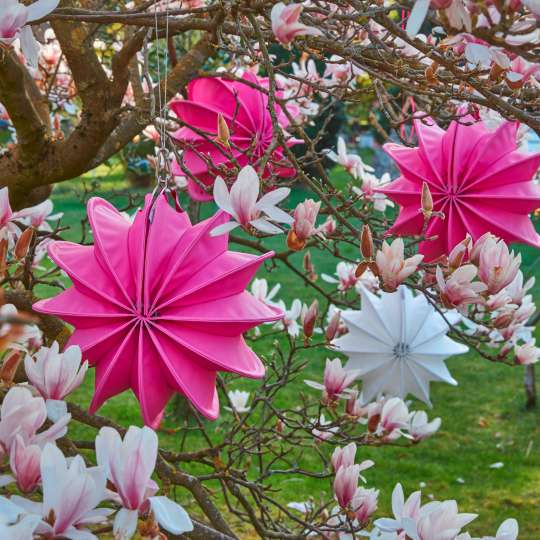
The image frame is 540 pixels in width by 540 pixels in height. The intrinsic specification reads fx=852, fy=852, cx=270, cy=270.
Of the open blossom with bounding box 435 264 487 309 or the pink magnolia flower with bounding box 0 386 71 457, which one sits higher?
the open blossom with bounding box 435 264 487 309

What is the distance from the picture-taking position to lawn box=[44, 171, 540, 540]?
425 cm

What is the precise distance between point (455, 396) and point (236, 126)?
417 cm

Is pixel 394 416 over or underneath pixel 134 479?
over

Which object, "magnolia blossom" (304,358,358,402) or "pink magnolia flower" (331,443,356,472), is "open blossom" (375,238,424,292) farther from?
"magnolia blossom" (304,358,358,402)

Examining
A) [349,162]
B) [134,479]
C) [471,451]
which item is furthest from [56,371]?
[471,451]

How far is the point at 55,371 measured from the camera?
1.15 metres

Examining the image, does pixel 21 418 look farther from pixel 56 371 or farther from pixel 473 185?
pixel 473 185

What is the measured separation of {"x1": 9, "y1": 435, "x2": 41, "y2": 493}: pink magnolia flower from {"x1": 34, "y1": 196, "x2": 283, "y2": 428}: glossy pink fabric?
0.63ft

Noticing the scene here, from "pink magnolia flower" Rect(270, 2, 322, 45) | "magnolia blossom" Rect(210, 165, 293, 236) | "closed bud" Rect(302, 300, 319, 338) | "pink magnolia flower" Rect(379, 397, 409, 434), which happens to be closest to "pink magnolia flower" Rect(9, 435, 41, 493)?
"magnolia blossom" Rect(210, 165, 293, 236)

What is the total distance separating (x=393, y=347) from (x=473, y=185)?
2.29 meters

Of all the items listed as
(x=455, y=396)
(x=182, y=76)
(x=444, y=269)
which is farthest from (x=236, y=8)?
(x=455, y=396)

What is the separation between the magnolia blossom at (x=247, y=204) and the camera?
3.60ft

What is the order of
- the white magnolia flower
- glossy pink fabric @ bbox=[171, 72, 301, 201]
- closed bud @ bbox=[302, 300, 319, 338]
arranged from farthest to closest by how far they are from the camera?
the white magnolia flower < glossy pink fabric @ bbox=[171, 72, 301, 201] < closed bud @ bbox=[302, 300, 319, 338]

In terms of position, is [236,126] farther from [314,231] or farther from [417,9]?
[417,9]
